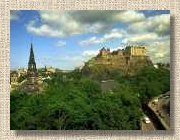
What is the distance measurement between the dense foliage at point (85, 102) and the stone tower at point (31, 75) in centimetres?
6

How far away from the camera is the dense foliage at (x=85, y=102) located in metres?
5.23

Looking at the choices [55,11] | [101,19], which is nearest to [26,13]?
[55,11]

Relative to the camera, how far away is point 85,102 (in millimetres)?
→ 5250

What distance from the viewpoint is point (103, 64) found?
5250 mm

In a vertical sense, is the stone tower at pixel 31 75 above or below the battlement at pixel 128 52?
below

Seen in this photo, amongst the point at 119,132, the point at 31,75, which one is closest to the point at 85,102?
the point at 119,132

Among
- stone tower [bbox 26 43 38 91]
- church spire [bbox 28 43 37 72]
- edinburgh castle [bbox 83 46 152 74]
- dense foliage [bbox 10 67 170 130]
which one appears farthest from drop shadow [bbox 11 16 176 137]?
church spire [bbox 28 43 37 72]

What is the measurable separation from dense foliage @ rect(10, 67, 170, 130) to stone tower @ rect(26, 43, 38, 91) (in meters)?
0.06

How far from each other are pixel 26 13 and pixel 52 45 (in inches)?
11.1

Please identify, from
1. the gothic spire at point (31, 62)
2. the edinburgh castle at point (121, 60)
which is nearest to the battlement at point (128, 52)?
the edinburgh castle at point (121, 60)

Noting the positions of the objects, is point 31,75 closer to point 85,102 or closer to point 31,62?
point 31,62

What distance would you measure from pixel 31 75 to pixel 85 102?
415mm

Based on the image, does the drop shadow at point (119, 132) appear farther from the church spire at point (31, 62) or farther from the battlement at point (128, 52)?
the church spire at point (31, 62)

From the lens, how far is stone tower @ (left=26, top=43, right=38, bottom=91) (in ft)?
17.2
